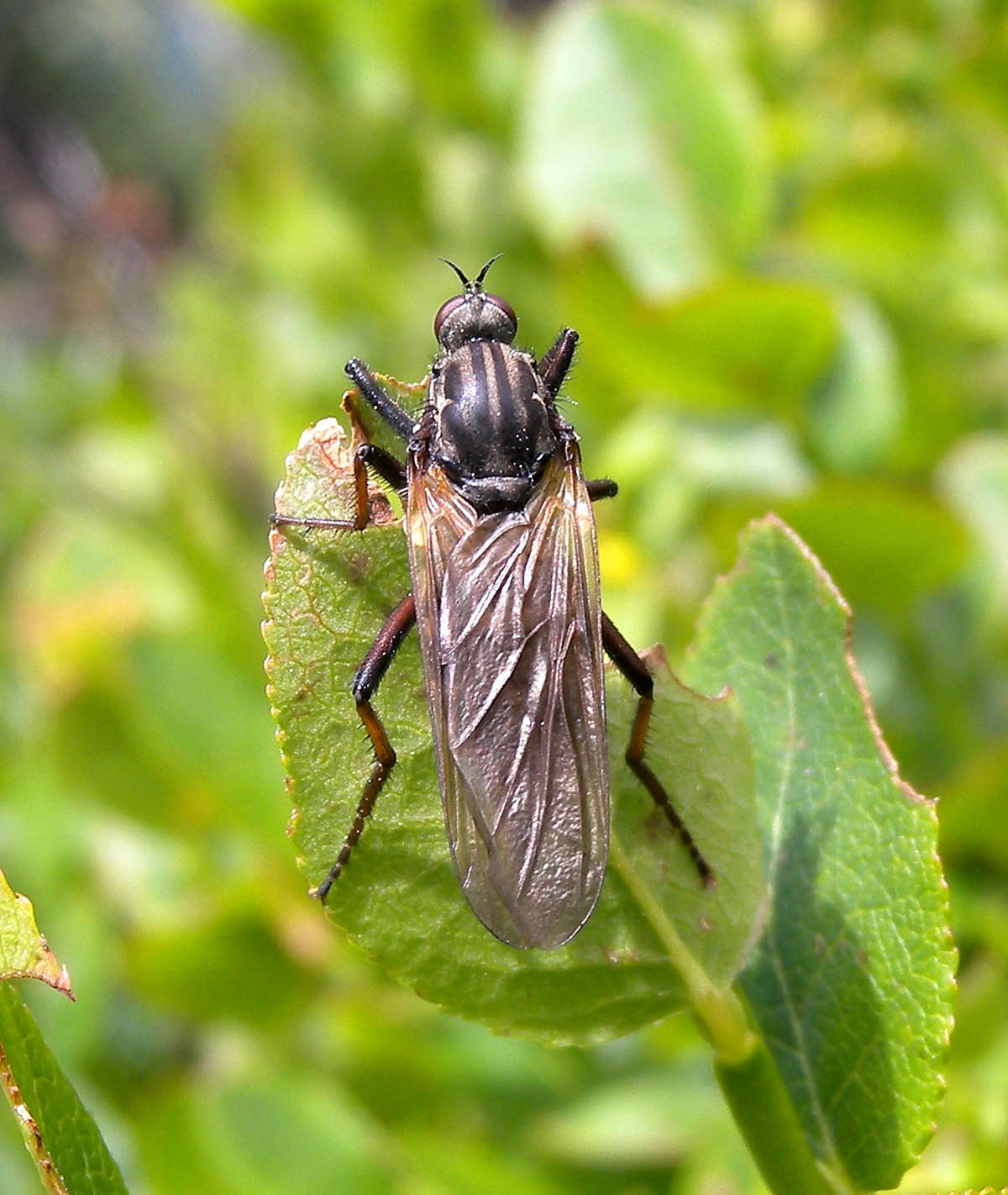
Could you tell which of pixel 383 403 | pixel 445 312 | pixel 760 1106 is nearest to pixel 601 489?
pixel 445 312

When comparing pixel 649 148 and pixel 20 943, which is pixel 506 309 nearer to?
pixel 649 148

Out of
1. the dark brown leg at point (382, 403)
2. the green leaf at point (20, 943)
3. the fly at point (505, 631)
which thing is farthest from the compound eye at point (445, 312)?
the green leaf at point (20, 943)

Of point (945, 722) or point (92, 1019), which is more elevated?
point (945, 722)

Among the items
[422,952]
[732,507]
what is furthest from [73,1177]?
[732,507]

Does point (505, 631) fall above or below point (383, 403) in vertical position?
below

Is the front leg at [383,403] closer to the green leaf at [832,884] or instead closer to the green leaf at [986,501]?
the green leaf at [832,884]

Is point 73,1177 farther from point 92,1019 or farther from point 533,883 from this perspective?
point 92,1019
